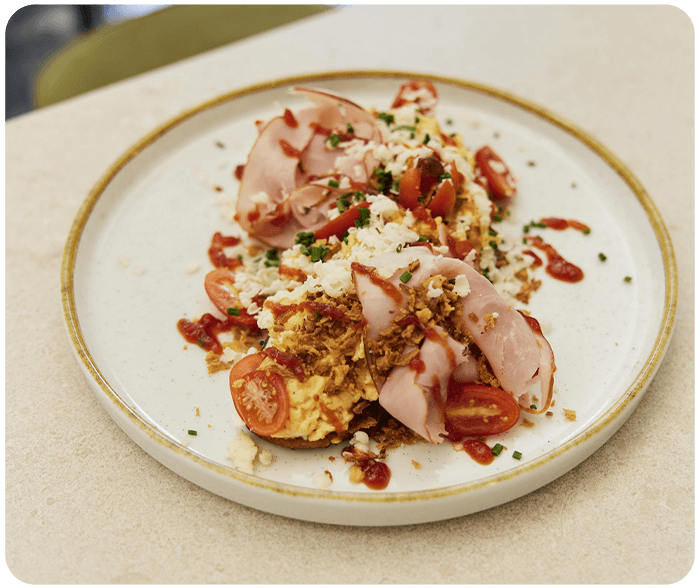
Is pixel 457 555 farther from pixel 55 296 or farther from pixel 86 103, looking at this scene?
pixel 86 103

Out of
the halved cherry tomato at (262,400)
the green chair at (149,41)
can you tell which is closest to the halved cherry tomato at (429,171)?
the halved cherry tomato at (262,400)

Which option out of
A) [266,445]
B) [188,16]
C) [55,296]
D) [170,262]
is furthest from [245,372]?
[188,16]

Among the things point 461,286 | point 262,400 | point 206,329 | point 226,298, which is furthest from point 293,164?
point 262,400

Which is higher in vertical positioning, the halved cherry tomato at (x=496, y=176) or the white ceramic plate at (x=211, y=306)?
the halved cherry tomato at (x=496, y=176)

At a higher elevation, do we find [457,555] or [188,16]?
[188,16]

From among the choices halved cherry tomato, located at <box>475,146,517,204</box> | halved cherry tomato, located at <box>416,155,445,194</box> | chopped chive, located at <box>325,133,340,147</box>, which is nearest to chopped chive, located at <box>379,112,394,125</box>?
chopped chive, located at <box>325,133,340,147</box>

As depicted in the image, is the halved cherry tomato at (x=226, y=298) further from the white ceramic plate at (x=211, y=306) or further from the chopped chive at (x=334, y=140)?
the chopped chive at (x=334, y=140)

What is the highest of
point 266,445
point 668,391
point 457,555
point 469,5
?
point 469,5
